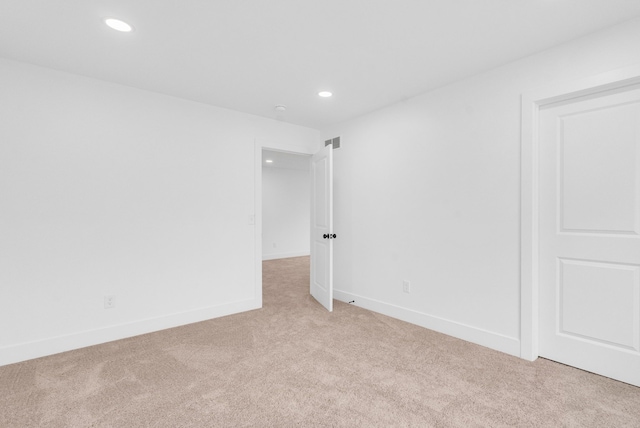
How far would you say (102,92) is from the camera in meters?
2.89

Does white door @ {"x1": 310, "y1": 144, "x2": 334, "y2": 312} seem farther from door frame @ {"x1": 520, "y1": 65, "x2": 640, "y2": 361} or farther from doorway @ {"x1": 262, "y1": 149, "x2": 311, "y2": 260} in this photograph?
doorway @ {"x1": 262, "y1": 149, "x2": 311, "y2": 260}

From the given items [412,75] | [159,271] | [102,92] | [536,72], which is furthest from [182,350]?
[536,72]

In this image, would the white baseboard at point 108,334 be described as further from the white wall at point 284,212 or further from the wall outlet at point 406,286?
the white wall at point 284,212

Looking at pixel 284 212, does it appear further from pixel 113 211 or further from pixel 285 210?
pixel 113 211

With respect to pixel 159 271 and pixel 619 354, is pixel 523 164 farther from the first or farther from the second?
pixel 159 271

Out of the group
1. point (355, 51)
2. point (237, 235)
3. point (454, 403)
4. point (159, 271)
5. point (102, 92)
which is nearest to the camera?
point (454, 403)

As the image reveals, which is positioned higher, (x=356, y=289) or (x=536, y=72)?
(x=536, y=72)

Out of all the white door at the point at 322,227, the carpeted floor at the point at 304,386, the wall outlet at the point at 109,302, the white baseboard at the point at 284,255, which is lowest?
the carpeted floor at the point at 304,386

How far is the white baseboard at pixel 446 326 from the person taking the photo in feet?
8.45

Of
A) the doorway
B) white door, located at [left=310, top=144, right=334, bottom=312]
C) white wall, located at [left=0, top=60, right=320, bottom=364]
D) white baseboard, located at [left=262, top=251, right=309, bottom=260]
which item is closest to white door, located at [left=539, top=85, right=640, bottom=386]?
white door, located at [left=310, top=144, right=334, bottom=312]

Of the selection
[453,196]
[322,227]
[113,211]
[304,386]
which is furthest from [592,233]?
[113,211]

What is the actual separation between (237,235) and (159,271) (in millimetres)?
913

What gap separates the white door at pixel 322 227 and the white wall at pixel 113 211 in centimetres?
87

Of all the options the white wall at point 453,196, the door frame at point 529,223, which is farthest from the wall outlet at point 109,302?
the door frame at point 529,223
